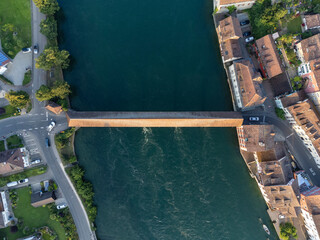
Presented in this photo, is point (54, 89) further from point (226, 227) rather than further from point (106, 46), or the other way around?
point (226, 227)

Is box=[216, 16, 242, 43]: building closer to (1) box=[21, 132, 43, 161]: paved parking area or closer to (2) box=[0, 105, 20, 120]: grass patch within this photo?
(1) box=[21, 132, 43, 161]: paved parking area

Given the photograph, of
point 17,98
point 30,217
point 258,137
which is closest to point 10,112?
point 17,98

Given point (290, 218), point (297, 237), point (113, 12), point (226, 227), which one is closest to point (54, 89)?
point (113, 12)

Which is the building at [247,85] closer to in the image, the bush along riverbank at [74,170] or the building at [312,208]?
the building at [312,208]

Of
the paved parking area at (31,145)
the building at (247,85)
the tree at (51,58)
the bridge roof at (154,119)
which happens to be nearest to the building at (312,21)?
the building at (247,85)

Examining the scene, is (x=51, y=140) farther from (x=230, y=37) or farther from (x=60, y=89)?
(x=230, y=37)

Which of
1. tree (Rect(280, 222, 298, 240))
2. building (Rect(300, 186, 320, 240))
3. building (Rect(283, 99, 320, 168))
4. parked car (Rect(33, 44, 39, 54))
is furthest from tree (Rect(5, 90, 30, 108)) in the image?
tree (Rect(280, 222, 298, 240))
